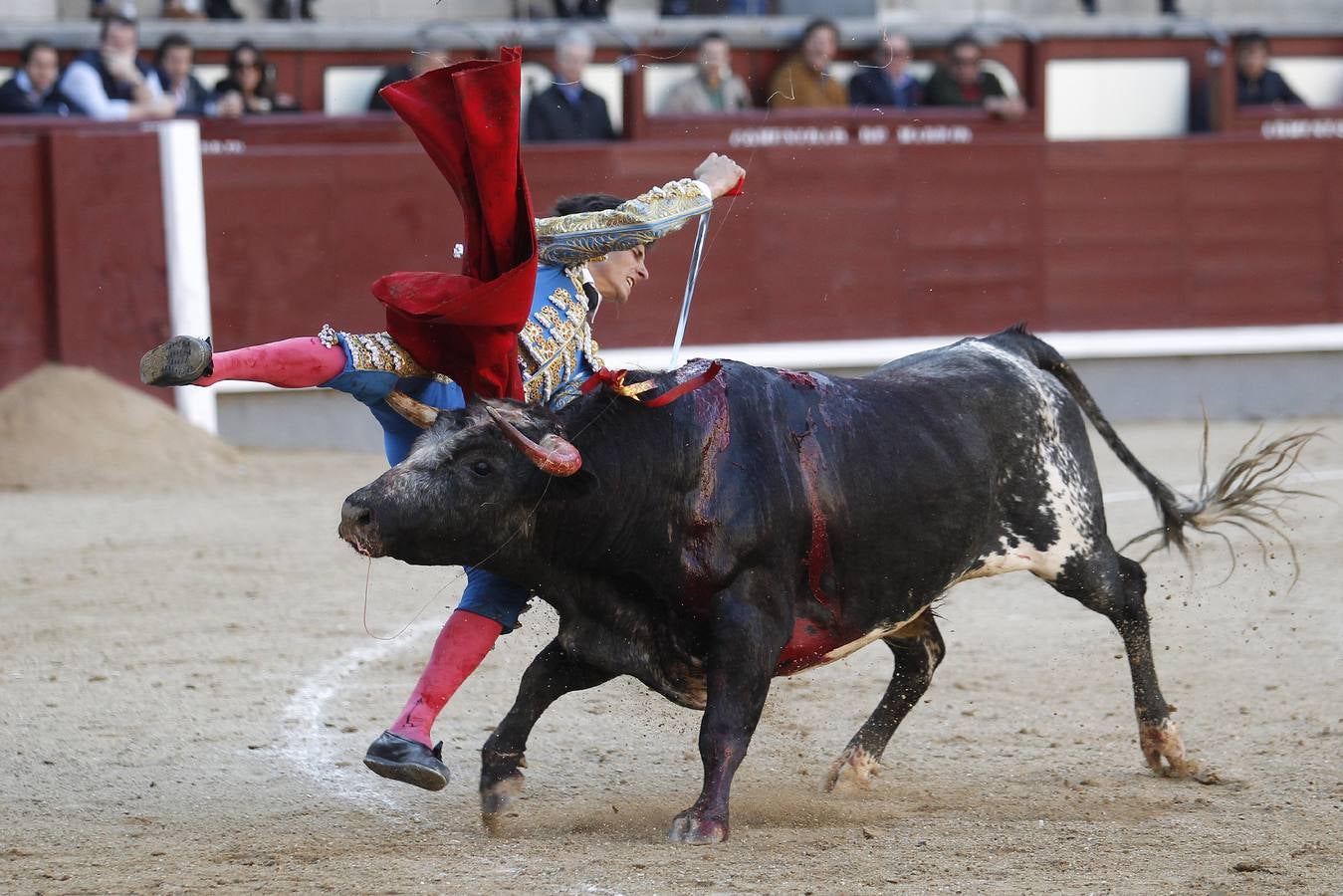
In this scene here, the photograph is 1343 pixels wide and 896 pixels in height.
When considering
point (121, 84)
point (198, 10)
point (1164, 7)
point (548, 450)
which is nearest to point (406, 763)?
point (548, 450)

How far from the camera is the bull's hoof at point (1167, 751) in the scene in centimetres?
346

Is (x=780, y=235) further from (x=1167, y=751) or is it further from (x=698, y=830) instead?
(x=698, y=830)

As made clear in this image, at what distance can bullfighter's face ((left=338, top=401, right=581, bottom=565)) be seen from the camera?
107 inches

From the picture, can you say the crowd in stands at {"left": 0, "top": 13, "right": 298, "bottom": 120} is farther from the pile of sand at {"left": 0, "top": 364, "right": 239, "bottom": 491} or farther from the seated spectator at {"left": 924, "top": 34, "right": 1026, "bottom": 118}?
the seated spectator at {"left": 924, "top": 34, "right": 1026, "bottom": 118}

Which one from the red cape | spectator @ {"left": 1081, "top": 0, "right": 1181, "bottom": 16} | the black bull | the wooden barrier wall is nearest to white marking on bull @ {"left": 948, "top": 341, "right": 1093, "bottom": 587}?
the black bull

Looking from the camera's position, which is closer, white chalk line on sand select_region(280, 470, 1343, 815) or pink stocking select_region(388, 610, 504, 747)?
pink stocking select_region(388, 610, 504, 747)

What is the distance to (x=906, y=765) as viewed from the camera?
361cm

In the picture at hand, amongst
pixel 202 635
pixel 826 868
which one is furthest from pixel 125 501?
pixel 826 868

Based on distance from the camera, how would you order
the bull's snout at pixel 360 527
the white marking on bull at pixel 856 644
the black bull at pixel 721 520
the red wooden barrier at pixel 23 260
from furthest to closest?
1. the red wooden barrier at pixel 23 260
2. the white marking on bull at pixel 856 644
3. the black bull at pixel 721 520
4. the bull's snout at pixel 360 527

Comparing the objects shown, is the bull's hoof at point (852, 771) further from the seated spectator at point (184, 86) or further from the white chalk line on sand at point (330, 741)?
the seated spectator at point (184, 86)

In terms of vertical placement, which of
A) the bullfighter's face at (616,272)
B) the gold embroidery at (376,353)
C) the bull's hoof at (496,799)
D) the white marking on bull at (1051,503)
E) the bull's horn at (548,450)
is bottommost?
the bull's hoof at (496,799)

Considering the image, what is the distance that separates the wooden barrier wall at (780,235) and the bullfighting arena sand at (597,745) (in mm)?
1815

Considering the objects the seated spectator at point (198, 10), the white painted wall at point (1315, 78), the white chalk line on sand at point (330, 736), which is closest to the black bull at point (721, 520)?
the white chalk line on sand at point (330, 736)

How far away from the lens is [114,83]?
A: 7953 mm
